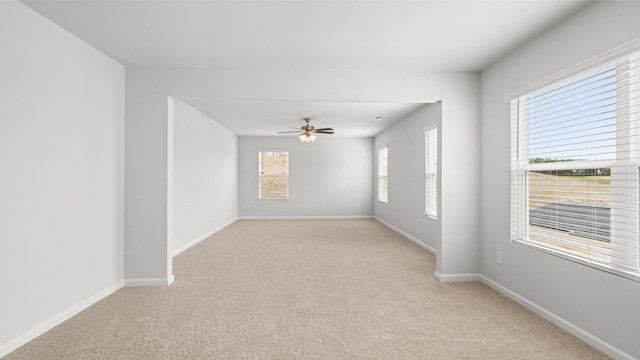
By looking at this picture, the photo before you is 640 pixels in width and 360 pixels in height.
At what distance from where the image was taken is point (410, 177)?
598cm

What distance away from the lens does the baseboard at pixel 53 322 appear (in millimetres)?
2103

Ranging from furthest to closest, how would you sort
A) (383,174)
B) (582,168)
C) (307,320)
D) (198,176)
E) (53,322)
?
(383,174), (198,176), (307,320), (53,322), (582,168)

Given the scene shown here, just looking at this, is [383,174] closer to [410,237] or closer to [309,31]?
[410,237]

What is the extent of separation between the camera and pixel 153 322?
2533 millimetres

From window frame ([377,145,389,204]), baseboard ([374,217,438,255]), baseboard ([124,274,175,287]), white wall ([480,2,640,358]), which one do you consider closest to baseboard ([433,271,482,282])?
white wall ([480,2,640,358])

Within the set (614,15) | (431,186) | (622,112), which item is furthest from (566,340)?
(431,186)

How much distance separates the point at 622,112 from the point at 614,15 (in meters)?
0.65

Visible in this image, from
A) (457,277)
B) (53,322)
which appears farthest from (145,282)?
(457,277)

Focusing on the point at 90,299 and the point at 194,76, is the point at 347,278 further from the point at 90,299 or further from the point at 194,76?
the point at 194,76

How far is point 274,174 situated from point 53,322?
659 cm

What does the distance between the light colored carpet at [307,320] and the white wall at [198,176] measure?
1.14 m

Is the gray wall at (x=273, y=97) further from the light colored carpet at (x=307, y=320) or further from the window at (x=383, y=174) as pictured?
the window at (x=383, y=174)

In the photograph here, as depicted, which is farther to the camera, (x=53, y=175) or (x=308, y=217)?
(x=308, y=217)

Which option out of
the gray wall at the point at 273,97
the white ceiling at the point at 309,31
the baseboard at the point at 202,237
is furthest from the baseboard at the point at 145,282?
the white ceiling at the point at 309,31
